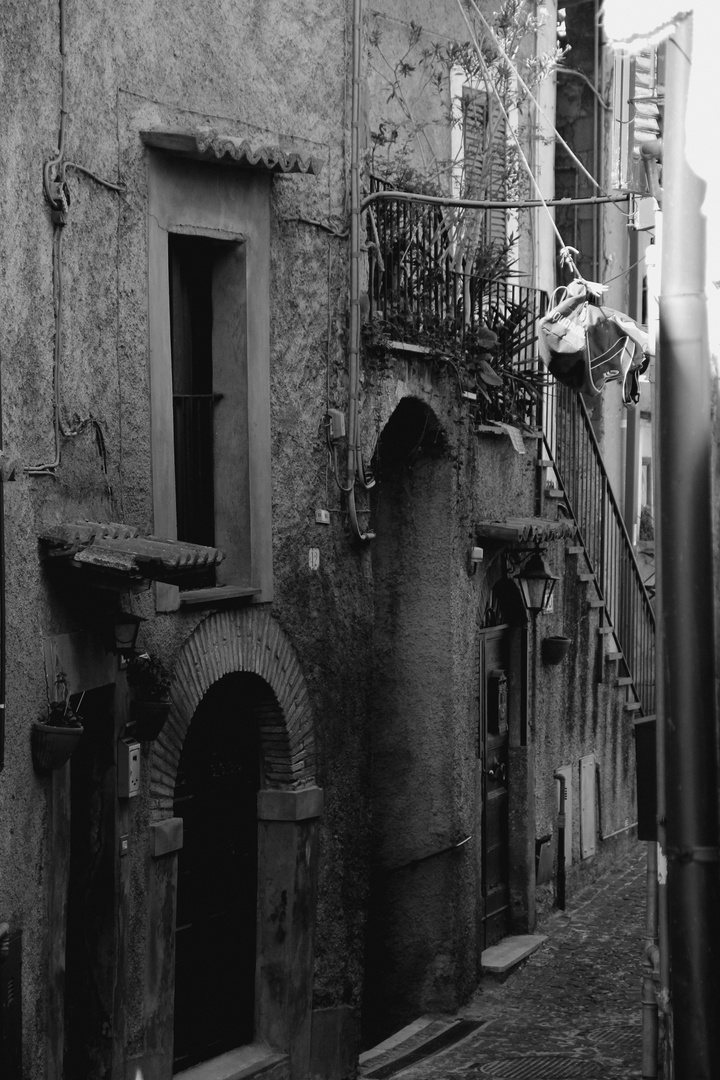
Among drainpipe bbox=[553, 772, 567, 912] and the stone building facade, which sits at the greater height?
the stone building facade

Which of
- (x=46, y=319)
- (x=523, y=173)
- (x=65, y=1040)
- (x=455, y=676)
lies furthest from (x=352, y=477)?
(x=523, y=173)

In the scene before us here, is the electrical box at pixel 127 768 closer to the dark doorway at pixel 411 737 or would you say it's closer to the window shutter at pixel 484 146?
the dark doorway at pixel 411 737

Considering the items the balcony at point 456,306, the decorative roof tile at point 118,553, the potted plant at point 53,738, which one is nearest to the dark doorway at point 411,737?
the balcony at point 456,306

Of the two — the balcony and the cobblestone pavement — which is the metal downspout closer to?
the balcony

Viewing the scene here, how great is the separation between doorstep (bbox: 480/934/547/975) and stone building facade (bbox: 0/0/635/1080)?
261 mm

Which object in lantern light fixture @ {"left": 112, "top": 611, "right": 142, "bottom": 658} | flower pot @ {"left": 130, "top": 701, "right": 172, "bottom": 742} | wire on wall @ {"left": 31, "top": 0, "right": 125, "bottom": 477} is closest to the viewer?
wire on wall @ {"left": 31, "top": 0, "right": 125, "bottom": 477}

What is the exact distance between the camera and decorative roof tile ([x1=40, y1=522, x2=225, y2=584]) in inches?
304

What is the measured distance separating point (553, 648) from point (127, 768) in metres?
6.61

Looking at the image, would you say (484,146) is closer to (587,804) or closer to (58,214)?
(587,804)

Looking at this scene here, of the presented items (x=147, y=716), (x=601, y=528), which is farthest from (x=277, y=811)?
(x=601, y=528)

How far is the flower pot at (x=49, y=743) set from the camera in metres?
7.76

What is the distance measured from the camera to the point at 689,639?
5203mm

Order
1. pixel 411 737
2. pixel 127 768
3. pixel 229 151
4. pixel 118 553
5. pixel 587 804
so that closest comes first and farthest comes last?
1. pixel 118 553
2. pixel 127 768
3. pixel 229 151
4. pixel 411 737
5. pixel 587 804

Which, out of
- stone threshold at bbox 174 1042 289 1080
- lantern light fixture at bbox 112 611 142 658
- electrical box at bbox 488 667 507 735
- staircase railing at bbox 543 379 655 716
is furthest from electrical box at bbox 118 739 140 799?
staircase railing at bbox 543 379 655 716
